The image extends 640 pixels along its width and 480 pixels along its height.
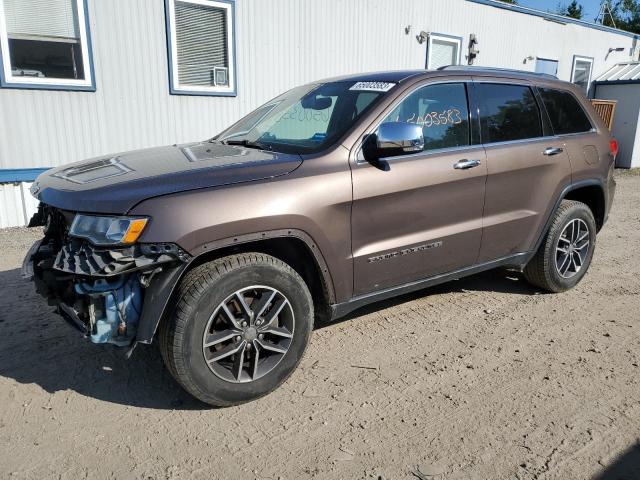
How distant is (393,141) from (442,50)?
9698 millimetres

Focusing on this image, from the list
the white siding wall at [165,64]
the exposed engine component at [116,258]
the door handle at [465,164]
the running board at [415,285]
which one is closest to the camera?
the exposed engine component at [116,258]

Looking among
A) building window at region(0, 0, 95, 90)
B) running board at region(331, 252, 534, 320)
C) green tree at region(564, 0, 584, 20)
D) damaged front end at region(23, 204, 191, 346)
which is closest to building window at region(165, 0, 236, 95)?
building window at region(0, 0, 95, 90)

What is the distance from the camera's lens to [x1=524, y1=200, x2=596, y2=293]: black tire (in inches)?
171

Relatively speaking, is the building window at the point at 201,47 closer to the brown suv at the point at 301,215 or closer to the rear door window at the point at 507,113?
the brown suv at the point at 301,215

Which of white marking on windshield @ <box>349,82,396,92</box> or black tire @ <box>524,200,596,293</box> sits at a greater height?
white marking on windshield @ <box>349,82,396,92</box>

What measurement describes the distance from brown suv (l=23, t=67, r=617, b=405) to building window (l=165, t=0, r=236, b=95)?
426 cm

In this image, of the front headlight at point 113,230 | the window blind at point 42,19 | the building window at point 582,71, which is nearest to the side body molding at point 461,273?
the front headlight at point 113,230

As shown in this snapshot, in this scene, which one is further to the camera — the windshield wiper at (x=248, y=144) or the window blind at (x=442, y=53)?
the window blind at (x=442, y=53)

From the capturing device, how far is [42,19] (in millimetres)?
6695

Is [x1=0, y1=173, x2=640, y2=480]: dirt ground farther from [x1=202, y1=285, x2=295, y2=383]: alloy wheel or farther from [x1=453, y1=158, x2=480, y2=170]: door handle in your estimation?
[x1=453, y1=158, x2=480, y2=170]: door handle

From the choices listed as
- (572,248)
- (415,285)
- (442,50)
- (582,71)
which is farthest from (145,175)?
(582,71)

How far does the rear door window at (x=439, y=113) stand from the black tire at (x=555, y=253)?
1.26 metres

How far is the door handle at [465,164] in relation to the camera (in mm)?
3588

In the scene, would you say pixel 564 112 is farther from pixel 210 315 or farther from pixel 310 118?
pixel 210 315
